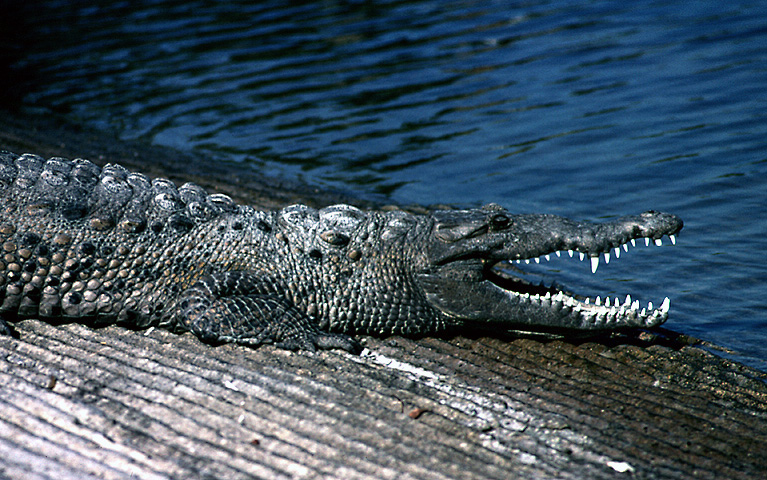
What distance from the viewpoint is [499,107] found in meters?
10.3

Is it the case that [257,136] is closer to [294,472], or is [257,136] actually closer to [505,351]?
[505,351]

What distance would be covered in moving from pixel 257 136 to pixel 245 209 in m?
5.70

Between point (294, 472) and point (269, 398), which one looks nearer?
point (294, 472)

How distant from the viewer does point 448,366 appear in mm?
4191

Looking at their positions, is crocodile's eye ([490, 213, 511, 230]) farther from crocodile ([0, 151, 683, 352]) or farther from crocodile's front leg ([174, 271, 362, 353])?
crocodile's front leg ([174, 271, 362, 353])

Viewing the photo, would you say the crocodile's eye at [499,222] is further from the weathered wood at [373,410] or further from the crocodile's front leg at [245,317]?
the crocodile's front leg at [245,317]

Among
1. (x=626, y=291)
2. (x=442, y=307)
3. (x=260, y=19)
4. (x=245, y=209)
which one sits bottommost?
(x=626, y=291)

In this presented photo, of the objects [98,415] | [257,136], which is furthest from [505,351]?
[257,136]

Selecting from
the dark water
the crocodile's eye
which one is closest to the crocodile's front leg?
the crocodile's eye

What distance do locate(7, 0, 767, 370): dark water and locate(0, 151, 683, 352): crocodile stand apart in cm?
144

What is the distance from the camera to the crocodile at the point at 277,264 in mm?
4324

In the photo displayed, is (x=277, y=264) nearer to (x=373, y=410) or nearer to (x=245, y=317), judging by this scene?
(x=245, y=317)

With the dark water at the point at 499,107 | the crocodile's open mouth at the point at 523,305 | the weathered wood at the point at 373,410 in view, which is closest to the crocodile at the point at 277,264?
the crocodile's open mouth at the point at 523,305

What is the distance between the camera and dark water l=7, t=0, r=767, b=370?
6562mm
